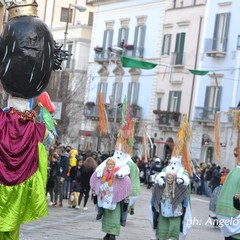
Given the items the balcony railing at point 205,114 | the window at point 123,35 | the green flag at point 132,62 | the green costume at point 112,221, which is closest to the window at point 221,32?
the balcony railing at point 205,114

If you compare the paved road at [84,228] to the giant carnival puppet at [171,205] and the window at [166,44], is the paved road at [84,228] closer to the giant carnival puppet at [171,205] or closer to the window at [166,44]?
the giant carnival puppet at [171,205]

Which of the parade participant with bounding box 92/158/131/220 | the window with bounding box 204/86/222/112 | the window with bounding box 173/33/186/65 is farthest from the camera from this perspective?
the window with bounding box 173/33/186/65

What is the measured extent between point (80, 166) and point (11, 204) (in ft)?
49.8

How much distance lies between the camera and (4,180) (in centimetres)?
1050

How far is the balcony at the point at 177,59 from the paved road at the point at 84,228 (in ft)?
87.2

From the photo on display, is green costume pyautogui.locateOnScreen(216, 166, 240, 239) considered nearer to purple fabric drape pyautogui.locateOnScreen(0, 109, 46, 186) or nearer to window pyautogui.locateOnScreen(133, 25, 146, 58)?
purple fabric drape pyautogui.locateOnScreen(0, 109, 46, 186)

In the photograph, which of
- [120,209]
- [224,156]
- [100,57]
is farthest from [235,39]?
[120,209]

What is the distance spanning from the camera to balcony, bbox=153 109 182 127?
52250 millimetres

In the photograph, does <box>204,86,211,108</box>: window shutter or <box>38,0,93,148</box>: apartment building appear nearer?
<box>38,0,93,148</box>: apartment building

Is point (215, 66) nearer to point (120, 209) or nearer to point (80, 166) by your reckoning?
point (80, 166)

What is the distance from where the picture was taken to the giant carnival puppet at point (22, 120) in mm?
10500

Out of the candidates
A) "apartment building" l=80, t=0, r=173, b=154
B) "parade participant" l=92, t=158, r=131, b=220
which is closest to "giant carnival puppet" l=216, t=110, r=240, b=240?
"parade participant" l=92, t=158, r=131, b=220

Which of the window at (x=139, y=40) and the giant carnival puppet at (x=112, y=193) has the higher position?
the window at (x=139, y=40)

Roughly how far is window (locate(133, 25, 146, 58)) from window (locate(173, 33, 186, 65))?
4016mm
